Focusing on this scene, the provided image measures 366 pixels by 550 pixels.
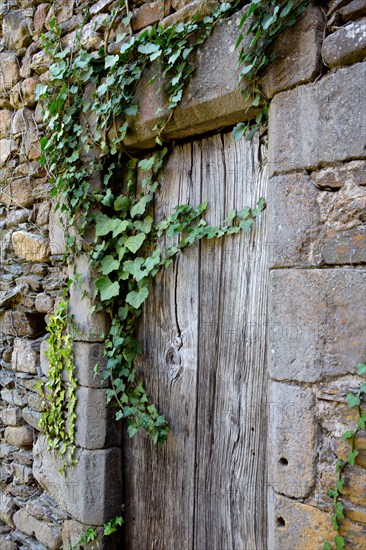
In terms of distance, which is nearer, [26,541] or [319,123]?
[319,123]

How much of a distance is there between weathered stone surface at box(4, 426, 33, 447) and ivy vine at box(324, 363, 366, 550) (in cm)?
193

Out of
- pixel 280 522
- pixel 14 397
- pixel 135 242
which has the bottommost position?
pixel 280 522

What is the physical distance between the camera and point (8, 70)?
120 inches

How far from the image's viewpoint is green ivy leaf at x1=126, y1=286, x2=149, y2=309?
2.33 meters

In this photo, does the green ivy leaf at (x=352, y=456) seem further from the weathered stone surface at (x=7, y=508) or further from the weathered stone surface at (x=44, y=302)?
the weathered stone surface at (x=7, y=508)

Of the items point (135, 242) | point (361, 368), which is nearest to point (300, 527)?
point (361, 368)

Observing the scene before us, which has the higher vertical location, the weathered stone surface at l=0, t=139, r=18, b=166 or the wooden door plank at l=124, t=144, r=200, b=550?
the weathered stone surface at l=0, t=139, r=18, b=166

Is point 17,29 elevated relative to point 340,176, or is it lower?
elevated

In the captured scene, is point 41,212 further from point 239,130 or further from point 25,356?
point 239,130

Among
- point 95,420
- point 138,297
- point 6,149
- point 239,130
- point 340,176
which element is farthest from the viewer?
point 6,149

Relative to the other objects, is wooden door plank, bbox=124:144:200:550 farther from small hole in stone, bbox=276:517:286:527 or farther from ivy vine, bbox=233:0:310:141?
small hole in stone, bbox=276:517:286:527

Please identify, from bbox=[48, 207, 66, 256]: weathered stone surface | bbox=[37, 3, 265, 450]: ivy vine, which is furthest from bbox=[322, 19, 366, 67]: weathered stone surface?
bbox=[48, 207, 66, 256]: weathered stone surface

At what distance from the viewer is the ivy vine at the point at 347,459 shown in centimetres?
147

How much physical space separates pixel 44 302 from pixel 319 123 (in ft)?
5.97
